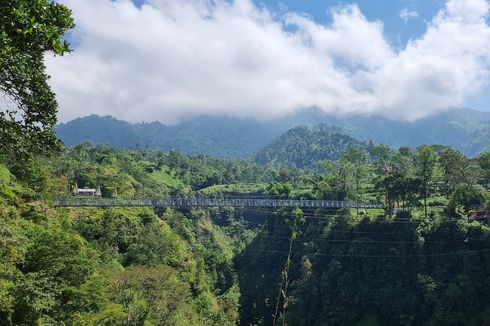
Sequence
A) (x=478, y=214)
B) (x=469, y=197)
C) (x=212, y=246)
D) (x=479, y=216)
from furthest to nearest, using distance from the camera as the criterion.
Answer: (x=212, y=246), (x=478, y=214), (x=479, y=216), (x=469, y=197)

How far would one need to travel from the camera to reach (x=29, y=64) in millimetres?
8578

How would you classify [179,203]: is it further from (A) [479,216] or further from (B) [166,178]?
(B) [166,178]

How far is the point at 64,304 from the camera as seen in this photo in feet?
57.5

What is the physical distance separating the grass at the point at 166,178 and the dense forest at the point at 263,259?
30202mm

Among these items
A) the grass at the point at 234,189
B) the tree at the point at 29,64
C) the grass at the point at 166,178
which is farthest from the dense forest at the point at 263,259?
the grass at the point at 234,189

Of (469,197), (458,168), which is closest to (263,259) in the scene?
(458,168)

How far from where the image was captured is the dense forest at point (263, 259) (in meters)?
Answer: 17.6

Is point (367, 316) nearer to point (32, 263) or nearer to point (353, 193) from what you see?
point (353, 193)

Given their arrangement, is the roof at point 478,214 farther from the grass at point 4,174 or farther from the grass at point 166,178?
the grass at point 166,178

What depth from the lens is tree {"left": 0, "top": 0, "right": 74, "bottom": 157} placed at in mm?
7738

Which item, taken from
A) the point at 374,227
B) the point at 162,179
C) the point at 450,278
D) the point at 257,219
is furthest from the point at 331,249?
the point at 162,179

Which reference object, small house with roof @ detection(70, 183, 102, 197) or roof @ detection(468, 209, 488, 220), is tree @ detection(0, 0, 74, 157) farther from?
small house with roof @ detection(70, 183, 102, 197)

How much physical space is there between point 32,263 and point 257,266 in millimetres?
44095

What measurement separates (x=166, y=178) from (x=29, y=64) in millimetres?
96251
